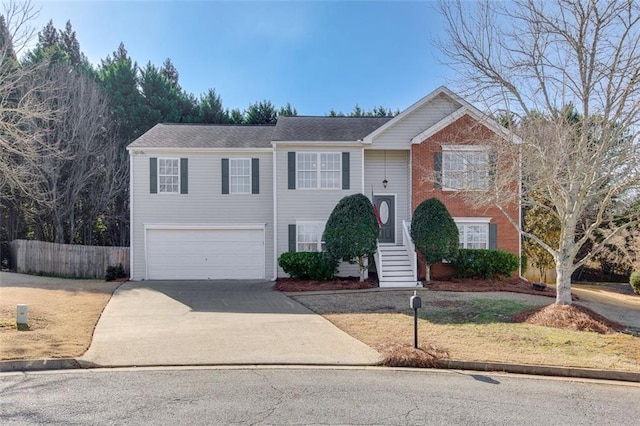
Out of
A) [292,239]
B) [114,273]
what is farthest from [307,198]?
[114,273]

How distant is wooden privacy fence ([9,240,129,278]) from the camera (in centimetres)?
1812

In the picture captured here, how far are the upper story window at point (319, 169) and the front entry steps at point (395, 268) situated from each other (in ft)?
11.1

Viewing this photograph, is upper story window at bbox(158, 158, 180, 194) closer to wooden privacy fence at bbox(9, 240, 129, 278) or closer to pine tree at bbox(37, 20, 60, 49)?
wooden privacy fence at bbox(9, 240, 129, 278)

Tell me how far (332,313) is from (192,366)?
4.74 meters

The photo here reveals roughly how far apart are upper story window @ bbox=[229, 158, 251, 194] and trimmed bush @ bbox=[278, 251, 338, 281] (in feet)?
12.0

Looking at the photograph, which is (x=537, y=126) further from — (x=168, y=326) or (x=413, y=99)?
(x=168, y=326)

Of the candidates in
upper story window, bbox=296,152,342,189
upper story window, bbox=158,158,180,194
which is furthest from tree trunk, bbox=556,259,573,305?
upper story window, bbox=158,158,180,194

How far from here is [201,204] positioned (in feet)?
56.3

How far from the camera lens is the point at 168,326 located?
9.13m

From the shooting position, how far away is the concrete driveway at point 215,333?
6828 millimetres

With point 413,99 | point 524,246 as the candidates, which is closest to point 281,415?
point 413,99

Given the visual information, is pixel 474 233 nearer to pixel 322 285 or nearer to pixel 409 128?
pixel 409 128

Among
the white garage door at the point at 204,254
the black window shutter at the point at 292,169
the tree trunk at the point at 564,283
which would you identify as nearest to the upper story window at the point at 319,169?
the black window shutter at the point at 292,169

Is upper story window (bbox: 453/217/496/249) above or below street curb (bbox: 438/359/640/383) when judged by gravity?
above
